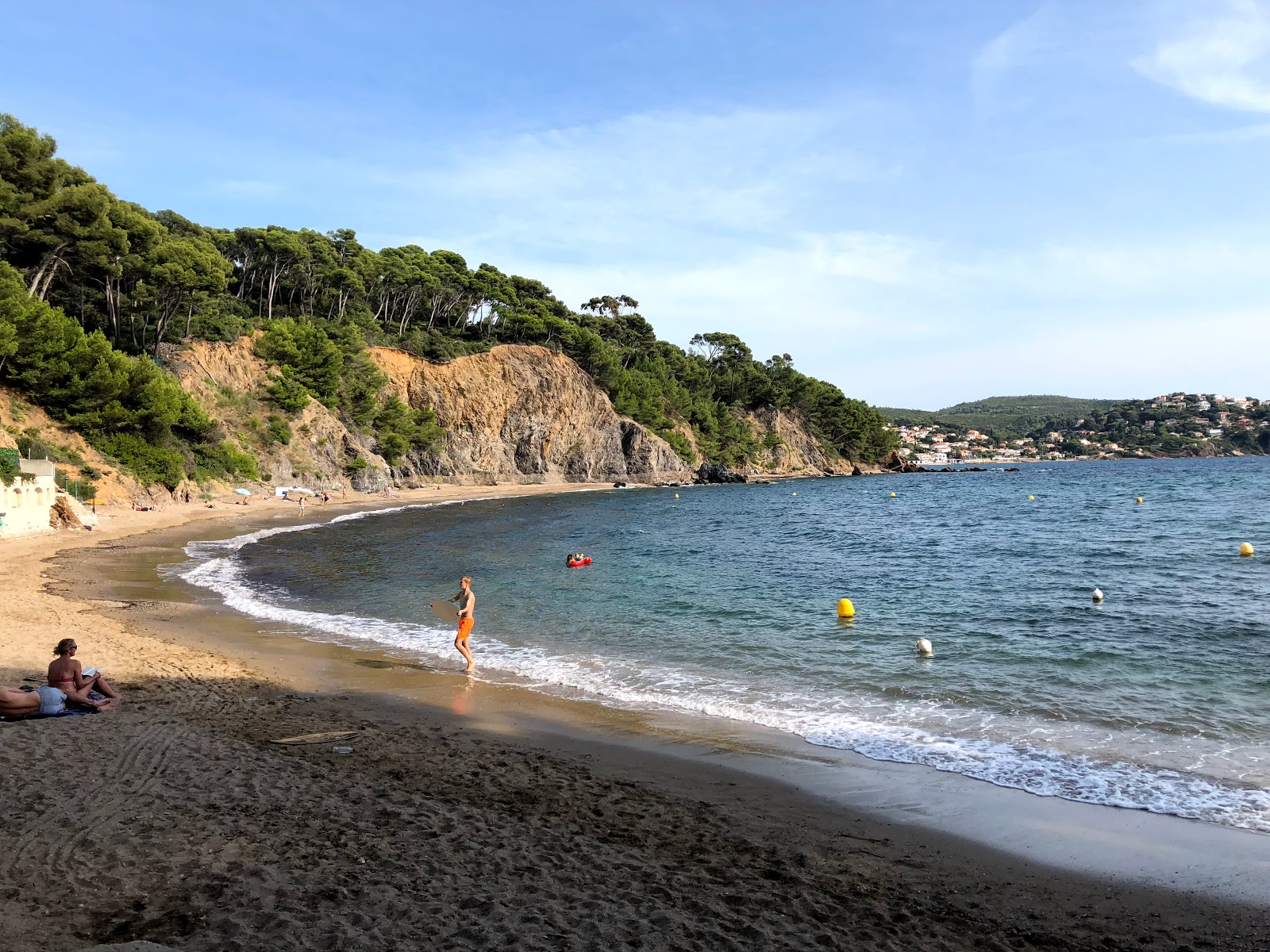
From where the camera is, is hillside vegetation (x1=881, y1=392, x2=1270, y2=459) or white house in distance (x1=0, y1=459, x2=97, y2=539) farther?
hillside vegetation (x1=881, y1=392, x2=1270, y2=459)

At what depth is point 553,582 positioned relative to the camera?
2178cm

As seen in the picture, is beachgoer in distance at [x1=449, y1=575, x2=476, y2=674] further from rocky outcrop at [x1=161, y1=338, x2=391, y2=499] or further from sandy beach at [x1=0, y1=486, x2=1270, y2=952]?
rocky outcrop at [x1=161, y1=338, x2=391, y2=499]

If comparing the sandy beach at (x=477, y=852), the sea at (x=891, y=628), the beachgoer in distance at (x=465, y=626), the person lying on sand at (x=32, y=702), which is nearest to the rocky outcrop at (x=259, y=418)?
the sea at (x=891, y=628)

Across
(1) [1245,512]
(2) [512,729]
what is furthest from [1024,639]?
(1) [1245,512]

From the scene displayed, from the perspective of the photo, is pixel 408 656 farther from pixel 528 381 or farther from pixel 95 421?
pixel 528 381

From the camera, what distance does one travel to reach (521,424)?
3228 inches

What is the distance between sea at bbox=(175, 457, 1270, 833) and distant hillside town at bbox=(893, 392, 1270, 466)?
12821cm

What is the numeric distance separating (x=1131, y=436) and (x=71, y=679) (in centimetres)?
20137

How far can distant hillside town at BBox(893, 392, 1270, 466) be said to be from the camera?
158 meters

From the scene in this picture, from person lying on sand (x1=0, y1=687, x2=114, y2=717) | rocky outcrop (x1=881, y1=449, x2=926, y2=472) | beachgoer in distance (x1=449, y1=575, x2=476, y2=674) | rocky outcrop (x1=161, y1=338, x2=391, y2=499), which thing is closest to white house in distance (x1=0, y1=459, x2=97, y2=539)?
beachgoer in distance (x1=449, y1=575, x2=476, y2=674)

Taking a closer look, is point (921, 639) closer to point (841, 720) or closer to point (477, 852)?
point (841, 720)

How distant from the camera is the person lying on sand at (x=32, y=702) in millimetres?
8305

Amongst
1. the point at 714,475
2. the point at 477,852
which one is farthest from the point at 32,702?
the point at 714,475

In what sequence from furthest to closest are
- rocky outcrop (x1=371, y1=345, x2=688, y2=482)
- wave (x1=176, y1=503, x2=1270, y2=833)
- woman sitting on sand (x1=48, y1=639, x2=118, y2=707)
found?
rocky outcrop (x1=371, y1=345, x2=688, y2=482), woman sitting on sand (x1=48, y1=639, x2=118, y2=707), wave (x1=176, y1=503, x2=1270, y2=833)
